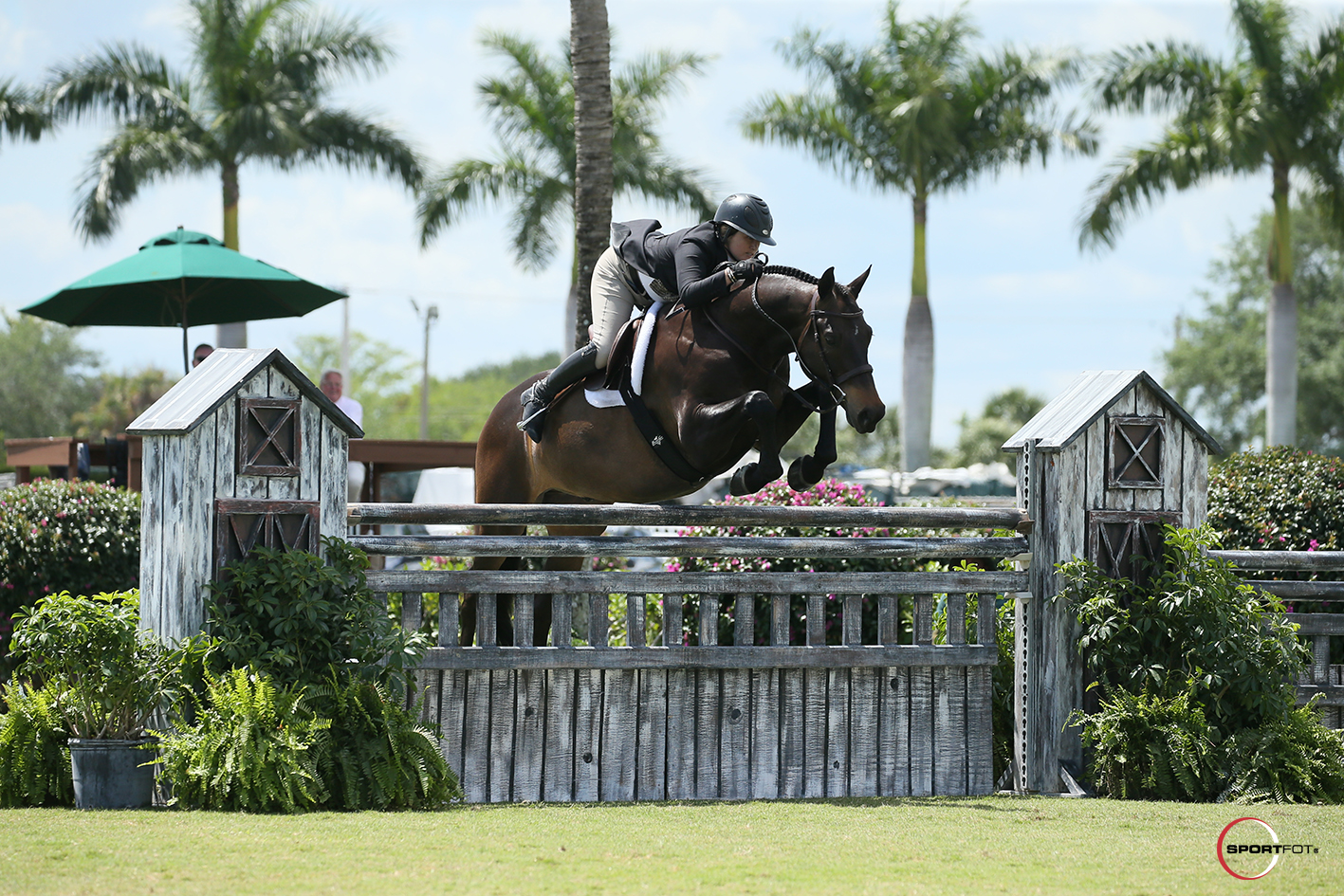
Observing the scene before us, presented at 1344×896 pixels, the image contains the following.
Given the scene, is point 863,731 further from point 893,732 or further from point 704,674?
point 704,674

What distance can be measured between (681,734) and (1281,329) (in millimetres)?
24592

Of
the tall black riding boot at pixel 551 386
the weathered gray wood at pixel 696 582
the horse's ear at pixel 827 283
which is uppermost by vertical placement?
the horse's ear at pixel 827 283

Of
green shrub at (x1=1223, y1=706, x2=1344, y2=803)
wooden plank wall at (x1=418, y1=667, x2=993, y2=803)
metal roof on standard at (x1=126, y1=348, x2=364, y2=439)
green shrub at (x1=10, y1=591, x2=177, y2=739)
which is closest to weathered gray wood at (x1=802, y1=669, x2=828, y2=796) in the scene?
wooden plank wall at (x1=418, y1=667, x2=993, y2=803)

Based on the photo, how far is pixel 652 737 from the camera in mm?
5844

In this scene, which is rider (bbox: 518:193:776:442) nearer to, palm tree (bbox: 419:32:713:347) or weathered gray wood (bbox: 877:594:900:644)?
weathered gray wood (bbox: 877:594:900:644)

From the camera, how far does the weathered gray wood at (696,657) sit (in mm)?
5730

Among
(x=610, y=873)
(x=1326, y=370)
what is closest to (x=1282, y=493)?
(x=610, y=873)

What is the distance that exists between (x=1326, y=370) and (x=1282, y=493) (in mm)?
35720

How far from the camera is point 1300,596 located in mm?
6441

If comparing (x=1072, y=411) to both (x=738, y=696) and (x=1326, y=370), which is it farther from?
(x=1326, y=370)

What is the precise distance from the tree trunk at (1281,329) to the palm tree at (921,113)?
3.95 meters

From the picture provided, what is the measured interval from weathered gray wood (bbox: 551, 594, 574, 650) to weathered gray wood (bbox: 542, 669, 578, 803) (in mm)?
123

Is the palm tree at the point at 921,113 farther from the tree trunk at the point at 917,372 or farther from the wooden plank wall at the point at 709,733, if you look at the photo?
the wooden plank wall at the point at 709,733

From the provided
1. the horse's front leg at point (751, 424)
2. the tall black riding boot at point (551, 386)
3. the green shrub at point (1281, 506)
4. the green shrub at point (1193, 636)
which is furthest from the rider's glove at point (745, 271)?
the green shrub at point (1281, 506)
